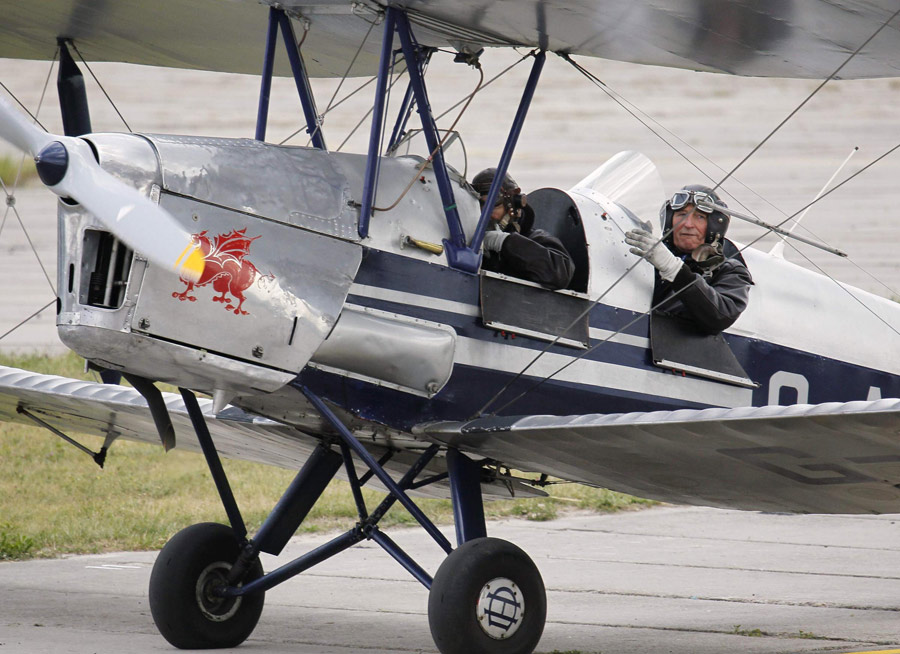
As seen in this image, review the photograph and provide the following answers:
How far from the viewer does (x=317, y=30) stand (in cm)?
702

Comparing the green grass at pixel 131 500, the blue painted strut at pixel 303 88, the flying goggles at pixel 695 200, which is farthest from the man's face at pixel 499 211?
the green grass at pixel 131 500

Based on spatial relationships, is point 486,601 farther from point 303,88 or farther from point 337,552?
point 303,88

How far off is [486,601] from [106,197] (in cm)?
231

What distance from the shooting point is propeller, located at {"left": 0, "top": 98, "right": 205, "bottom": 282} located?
4766 mm

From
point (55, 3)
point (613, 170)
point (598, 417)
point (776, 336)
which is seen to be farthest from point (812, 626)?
point (55, 3)

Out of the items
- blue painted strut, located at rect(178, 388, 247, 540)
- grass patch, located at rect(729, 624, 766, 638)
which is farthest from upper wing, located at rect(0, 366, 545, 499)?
grass patch, located at rect(729, 624, 766, 638)

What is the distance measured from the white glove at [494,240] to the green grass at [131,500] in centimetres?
471

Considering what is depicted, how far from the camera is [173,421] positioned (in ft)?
24.1

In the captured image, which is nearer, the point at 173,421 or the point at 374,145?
the point at 374,145

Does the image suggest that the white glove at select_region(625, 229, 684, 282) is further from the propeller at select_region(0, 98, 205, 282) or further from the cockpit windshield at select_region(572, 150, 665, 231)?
the propeller at select_region(0, 98, 205, 282)

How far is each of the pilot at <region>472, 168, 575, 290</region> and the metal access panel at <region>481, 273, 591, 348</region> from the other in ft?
0.24

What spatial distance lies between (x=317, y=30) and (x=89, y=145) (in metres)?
2.32

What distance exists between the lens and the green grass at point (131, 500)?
31.8 feet

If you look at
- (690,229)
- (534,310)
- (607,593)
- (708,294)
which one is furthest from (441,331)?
(607,593)
